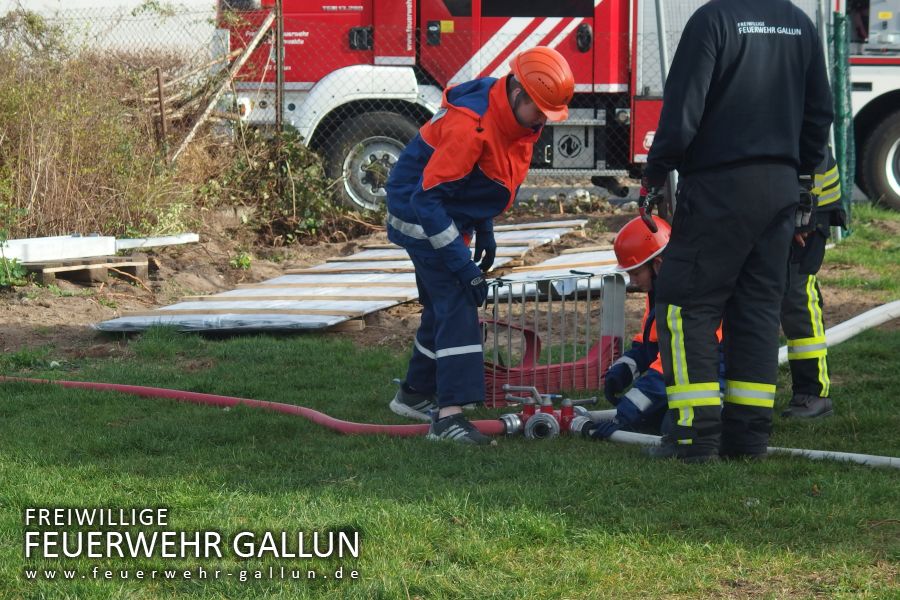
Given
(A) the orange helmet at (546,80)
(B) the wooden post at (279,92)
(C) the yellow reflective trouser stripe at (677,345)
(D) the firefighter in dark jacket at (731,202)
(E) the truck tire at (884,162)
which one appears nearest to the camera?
(D) the firefighter in dark jacket at (731,202)

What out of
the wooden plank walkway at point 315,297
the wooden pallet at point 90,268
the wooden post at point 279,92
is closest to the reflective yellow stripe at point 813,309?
the wooden plank walkway at point 315,297

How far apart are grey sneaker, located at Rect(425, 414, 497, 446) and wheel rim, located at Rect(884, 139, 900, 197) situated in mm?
8819

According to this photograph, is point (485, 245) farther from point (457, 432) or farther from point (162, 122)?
point (162, 122)

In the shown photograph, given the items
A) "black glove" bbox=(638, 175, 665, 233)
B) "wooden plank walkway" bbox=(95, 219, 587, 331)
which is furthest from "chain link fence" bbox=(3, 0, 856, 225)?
"black glove" bbox=(638, 175, 665, 233)

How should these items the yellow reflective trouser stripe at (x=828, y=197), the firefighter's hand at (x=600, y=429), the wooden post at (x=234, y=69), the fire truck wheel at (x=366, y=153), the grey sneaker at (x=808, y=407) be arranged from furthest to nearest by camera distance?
1. the fire truck wheel at (x=366, y=153)
2. the wooden post at (x=234, y=69)
3. the yellow reflective trouser stripe at (x=828, y=197)
4. the grey sneaker at (x=808, y=407)
5. the firefighter's hand at (x=600, y=429)

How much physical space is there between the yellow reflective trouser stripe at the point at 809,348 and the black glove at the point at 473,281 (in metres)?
1.60

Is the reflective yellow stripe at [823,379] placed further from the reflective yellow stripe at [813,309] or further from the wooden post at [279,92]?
the wooden post at [279,92]

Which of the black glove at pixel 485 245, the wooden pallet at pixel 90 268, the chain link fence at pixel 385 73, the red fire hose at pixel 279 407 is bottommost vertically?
the red fire hose at pixel 279 407

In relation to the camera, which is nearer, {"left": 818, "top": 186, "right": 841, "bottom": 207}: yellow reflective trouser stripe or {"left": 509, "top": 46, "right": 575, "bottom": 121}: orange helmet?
{"left": 509, "top": 46, "right": 575, "bottom": 121}: orange helmet

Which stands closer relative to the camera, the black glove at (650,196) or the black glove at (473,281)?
the black glove at (650,196)

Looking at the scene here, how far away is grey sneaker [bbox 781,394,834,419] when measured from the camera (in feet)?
17.3

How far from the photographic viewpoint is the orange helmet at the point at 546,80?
15.7ft

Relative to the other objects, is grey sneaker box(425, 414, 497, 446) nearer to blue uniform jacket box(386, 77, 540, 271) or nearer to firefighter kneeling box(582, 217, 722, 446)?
firefighter kneeling box(582, 217, 722, 446)

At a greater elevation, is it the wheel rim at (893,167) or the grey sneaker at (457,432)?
the wheel rim at (893,167)
